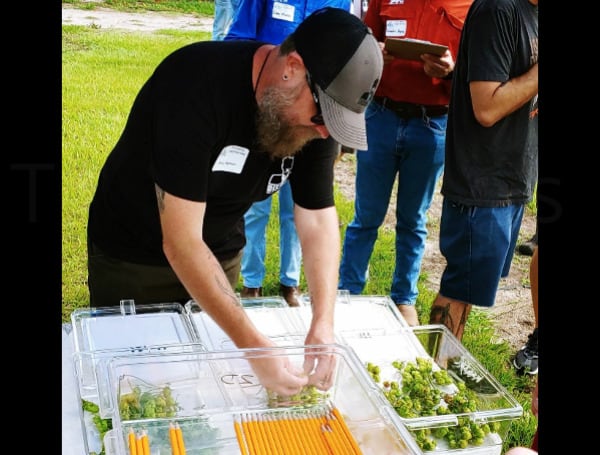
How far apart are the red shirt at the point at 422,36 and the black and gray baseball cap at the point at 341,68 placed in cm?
147

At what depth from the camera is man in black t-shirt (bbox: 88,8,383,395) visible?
1.56 meters

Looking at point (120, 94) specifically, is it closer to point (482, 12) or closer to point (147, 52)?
point (147, 52)

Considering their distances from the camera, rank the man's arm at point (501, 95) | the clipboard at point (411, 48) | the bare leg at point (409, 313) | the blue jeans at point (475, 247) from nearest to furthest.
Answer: the man's arm at point (501, 95) < the blue jeans at point (475, 247) < the clipboard at point (411, 48) < the bare leg at point (409, 313)

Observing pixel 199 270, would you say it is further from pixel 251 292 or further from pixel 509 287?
pixel 509 287

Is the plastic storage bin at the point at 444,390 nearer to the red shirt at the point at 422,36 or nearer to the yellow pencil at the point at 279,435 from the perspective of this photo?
the yellow pencil at the point at 279,435

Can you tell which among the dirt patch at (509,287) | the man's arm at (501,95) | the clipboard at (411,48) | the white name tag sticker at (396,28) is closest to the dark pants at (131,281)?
the man's arm at (501,95)

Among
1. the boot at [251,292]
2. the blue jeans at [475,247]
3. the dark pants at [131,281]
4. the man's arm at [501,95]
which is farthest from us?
the boot at [251,292]

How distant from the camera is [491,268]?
246cm

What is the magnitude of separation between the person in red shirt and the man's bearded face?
1.36 metres

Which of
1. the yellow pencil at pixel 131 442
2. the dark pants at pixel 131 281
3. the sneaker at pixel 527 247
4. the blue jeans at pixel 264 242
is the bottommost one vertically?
the sneaker at pixel 527 247

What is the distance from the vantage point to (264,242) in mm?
3410

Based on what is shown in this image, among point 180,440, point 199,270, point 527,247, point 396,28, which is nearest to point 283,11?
point 396,28

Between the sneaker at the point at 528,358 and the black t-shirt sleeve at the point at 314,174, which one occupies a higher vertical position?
the black t-shirt sleeve at the point at 314,174

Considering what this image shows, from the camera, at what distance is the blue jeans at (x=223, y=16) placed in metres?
3.07
